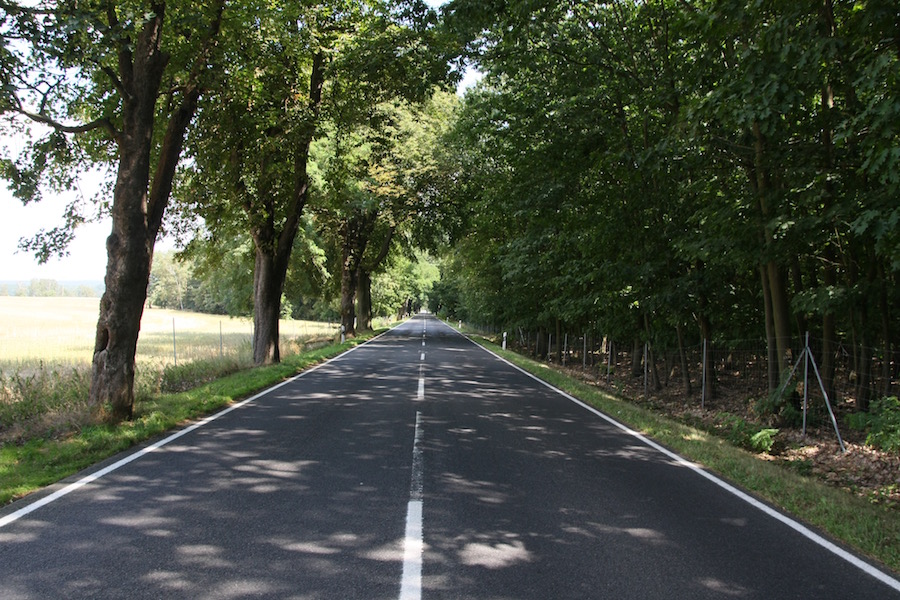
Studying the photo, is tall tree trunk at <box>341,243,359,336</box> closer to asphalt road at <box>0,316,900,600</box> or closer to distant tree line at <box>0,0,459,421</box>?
distant tree line at <box>0,0,459,421</box>

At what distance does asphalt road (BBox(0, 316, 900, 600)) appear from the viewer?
362cm

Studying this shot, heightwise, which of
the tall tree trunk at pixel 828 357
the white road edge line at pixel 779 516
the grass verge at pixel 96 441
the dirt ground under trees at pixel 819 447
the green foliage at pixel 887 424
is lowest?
the dirt ground under trees at pixel 819 447

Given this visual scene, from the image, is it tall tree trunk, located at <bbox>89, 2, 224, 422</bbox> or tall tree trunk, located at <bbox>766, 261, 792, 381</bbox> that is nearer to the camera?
tall tree trunk, located at <bbox>89, 2, 224, 422</bbox>

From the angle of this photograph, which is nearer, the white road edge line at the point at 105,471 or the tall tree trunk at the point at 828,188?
the white road edge line at the point at 105,471

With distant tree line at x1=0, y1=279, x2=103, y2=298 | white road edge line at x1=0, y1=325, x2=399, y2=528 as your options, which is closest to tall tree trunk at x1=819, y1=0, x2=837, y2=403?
white road edge line at x1=0, y1=325, x2=399, y2=528

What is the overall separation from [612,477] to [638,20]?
33.3 feet

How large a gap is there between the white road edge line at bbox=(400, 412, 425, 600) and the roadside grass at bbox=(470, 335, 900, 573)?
3.29 meters

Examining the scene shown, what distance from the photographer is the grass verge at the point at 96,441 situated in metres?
5.79

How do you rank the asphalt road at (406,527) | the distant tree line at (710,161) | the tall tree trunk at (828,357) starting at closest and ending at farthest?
the asphalt road at (406,527), the distant tree line at (710,161), the tall tree trunk at (828,357)

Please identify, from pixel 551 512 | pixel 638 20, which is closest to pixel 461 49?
pixel 638 20

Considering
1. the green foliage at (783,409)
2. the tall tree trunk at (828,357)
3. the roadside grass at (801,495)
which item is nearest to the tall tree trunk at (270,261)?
the roadside grass at (801,495)

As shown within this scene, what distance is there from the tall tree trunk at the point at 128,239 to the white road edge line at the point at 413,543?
5.11 m

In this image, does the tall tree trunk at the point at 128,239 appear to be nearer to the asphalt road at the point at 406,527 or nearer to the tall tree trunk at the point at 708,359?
the asphalt road at the point at 406,527

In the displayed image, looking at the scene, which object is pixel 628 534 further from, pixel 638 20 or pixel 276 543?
pixel 638 20
